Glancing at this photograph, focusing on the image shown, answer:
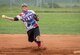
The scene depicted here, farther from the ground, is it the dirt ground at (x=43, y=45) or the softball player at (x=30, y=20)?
the softball player at (x=30, y=20)

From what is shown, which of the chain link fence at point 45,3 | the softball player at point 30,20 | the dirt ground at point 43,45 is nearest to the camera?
the dirt ground at point 43,45

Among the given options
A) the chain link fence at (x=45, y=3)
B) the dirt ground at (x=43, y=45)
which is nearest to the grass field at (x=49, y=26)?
the chain link fence at (x=45, y=3)

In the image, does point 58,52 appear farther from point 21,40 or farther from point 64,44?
point 21,40

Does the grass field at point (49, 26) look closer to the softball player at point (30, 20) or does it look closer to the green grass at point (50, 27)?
the green grass at point (50, 27)

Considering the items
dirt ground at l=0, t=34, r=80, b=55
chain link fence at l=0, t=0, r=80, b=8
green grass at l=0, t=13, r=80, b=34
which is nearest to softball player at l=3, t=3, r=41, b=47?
dirt ground at l=0, t=34, r=80, b=55

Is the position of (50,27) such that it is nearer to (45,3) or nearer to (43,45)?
(43,45)

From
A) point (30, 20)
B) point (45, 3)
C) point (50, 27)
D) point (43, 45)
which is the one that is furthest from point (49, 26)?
point (45, 3)

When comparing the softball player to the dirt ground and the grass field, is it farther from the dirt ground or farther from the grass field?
the grass field

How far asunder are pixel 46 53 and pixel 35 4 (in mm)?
28067

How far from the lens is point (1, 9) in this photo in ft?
124

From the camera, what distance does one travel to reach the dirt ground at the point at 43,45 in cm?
1195

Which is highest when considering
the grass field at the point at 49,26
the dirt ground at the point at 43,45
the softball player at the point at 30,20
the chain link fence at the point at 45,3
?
the softball player at the point at 30,20

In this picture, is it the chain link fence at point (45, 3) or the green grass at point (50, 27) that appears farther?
the chain link fence at point (45, 3)

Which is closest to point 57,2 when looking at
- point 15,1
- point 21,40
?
point 15,1
